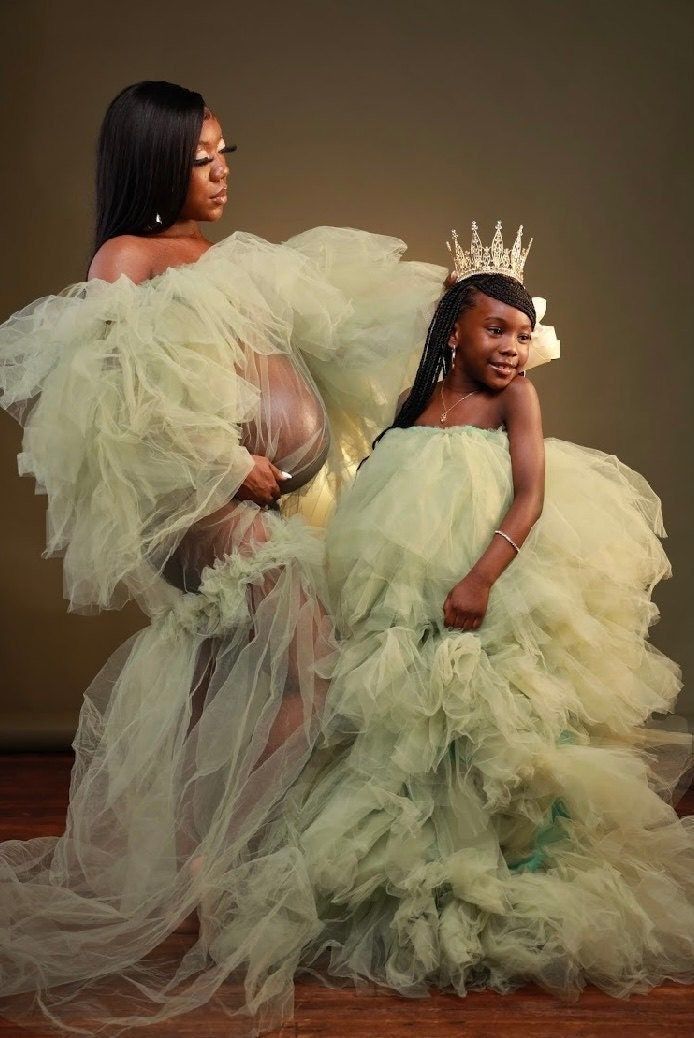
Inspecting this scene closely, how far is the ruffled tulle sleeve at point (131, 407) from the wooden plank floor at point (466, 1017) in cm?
71

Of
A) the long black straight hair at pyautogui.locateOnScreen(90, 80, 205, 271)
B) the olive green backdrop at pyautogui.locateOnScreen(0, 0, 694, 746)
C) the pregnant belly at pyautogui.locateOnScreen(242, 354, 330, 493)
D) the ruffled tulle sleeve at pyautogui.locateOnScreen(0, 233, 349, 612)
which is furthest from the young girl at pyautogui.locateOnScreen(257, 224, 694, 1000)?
the olive green backdrop at pyautogui.locateOnScreen(0, 0, 694, 746)

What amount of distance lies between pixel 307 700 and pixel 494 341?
68 centimetres

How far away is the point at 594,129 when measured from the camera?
371 cm

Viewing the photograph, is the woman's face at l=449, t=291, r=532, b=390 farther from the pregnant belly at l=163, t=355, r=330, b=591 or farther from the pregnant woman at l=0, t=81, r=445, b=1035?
the pregnant belly at l=163, t=355, r=330, b=591

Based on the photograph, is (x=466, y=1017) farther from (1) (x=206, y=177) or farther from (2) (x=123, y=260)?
(1) (x=206, y=177)

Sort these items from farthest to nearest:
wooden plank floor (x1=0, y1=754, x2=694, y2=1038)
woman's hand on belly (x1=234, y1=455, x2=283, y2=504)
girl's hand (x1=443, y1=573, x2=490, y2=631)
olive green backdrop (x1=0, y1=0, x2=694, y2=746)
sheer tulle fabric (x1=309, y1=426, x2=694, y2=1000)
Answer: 1. olive green backdrop (x1=0, y1=0, x2=694, y2=746)
2. woman's hand on belly (x1=234, y1=455, x2=283, y2=504)
3. girl's hand (x1=443, y1=573, x2=490, y2=631)
4. sheer tulle fabric (x1=309, y1=426, x2=694, y2=1000)
5. wooden plank floor (x1=0, y1=754, x2=694, y2=1038)

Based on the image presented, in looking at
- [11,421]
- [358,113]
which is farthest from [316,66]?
[11,421]

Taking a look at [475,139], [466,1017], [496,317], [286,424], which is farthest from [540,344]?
[475,139]

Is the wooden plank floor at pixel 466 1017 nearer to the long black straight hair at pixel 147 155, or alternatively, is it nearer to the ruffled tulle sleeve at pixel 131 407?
the ruffled tulle sleeve at pixel 131 407

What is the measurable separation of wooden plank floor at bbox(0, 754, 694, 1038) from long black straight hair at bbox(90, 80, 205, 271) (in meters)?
1.32

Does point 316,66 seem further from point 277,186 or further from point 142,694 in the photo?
point 142,694

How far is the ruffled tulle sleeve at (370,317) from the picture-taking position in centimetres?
233

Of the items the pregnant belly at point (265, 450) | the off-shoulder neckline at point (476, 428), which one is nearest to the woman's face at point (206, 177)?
the pregnant belly at point (265, 450)

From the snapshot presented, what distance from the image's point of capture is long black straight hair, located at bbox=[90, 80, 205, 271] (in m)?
2.24
